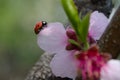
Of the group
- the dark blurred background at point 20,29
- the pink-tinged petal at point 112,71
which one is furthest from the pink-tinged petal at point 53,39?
the dark blurred background at point 20,29

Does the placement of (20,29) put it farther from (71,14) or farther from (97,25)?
(71,14)

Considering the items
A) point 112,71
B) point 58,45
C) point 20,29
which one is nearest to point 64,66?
point 58,45

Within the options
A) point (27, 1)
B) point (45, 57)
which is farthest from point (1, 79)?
point (45, 57)

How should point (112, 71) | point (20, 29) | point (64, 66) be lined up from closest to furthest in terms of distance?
point (112, 71)
point (64, 66)
point (20, 29)

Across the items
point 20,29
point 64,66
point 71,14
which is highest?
point 71,14

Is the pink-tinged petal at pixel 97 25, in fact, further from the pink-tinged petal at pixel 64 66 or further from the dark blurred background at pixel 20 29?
the dark blurred background at pixel 20 29

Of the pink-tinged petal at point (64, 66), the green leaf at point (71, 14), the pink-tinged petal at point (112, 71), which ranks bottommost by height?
the pink-tinged petal at point (64, 66)

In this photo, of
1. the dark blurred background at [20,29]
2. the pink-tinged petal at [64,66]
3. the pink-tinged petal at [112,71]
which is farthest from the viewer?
the dark blurred background at [20,29]
